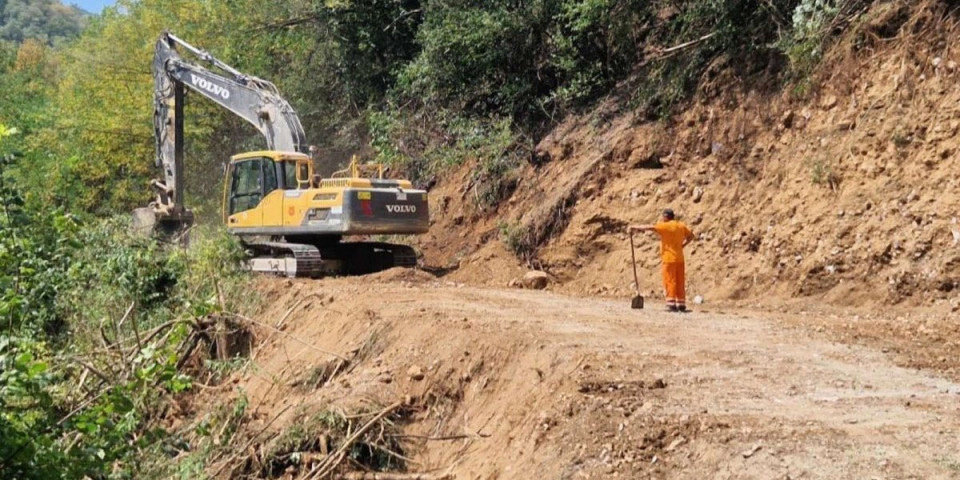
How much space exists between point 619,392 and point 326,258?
9.30 m

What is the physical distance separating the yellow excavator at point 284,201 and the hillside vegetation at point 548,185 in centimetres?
73

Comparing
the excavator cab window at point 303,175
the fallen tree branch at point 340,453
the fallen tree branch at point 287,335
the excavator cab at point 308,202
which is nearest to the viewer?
the fallen tree branch at point 340,453

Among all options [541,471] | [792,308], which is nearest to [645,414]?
[541,471]

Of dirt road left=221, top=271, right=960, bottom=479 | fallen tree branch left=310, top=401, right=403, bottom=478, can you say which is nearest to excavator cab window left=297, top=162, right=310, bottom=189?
dirt road left=221, top=271, right=960, bottom=479

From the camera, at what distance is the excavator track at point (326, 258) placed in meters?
14.8

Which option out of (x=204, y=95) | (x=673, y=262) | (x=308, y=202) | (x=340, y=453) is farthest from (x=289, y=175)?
(x=340, y=453)

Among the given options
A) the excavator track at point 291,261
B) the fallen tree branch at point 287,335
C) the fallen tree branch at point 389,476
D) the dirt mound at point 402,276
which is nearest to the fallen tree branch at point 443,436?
the fallen tree branch at point 389,476

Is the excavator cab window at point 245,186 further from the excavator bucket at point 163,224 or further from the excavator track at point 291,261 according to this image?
the excavator bucket at point 163,224

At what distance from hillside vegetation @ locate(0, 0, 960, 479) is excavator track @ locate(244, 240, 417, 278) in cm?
67

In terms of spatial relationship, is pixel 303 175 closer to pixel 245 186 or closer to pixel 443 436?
pixel 245 186

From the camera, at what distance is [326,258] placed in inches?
605

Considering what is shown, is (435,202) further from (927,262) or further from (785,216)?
(927,262)

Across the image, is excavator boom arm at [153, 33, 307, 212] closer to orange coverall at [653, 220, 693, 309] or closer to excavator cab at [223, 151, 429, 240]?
excavator cab at [223, 151, 429, 240]

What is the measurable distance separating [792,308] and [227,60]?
65.0 feet
